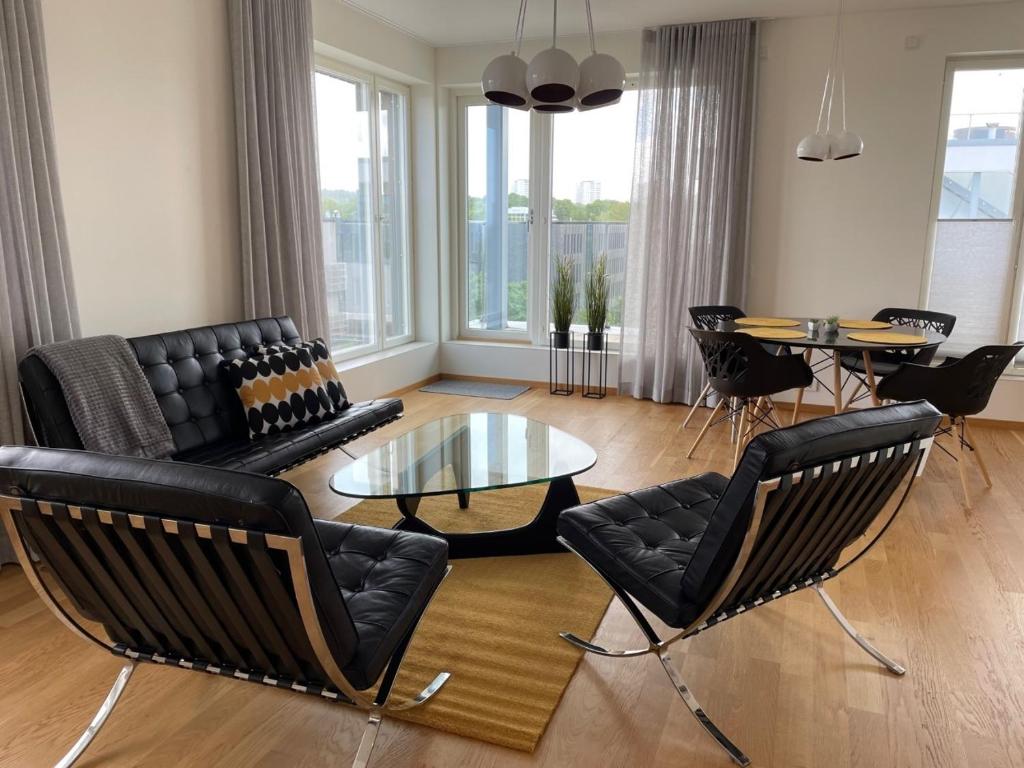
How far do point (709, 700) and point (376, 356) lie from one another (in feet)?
13.2

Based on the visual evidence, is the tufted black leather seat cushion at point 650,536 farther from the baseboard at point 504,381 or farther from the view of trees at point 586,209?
the view of trees at point 586,209

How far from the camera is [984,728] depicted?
74.9 inches

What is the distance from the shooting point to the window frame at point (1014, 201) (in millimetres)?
4656

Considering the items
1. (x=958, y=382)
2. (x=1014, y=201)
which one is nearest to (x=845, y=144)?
(x=958, y=382)

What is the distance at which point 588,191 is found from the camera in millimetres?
5840

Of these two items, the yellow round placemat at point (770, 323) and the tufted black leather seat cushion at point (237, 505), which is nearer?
the tufted black leather seat cushion at point (237, 505)

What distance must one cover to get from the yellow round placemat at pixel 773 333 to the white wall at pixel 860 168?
4.08 feet

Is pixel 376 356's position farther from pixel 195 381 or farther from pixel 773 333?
pixel 773 333

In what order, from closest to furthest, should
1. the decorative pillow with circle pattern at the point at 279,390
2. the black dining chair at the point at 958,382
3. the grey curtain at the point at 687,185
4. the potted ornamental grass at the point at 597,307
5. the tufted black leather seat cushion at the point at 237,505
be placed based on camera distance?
1. the tufted black leather seat cushion at the point at 237,505
2. the decorative pillow with circle pattern at the point at 279,390
3. the black dining chair at the point at 958,382
4. the grey curtain at the point at 687,185
5. the potted ornamental grass at the point at 597,307

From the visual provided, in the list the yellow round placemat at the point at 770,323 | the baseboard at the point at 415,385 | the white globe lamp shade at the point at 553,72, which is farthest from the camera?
the baseboard at the point at 415,385

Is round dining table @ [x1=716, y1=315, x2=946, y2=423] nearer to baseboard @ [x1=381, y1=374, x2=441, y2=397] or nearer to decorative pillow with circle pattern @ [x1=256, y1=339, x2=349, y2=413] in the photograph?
decorative pillow with circle pattern @ [x1=256, y1=339, x2=349, y2=413]

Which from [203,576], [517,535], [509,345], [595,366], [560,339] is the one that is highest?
[203,576]

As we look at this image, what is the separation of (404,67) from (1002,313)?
439 centimetres

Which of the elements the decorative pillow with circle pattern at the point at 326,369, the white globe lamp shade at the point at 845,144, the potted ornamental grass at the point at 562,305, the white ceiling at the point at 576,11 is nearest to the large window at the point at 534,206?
the potted ornamental grass at the point at 562,305
